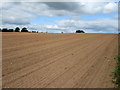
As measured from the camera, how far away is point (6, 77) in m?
7.55

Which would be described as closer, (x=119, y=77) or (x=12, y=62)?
(x=119, y=77)

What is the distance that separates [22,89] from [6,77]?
143cm

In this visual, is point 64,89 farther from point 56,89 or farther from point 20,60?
point 20,60

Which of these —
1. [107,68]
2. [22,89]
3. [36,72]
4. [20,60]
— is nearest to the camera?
[22,89]

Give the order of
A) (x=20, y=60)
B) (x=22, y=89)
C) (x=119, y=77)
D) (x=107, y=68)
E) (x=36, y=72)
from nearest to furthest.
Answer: (x=22, y=89), (x=119, y=77), (x=36, y=72), (x=107, y=68), (x=20, y=60)

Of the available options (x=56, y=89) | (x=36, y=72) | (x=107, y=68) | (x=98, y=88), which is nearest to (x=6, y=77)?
(x=36, y=72)

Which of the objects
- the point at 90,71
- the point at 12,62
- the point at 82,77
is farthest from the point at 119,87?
the point at 12,62

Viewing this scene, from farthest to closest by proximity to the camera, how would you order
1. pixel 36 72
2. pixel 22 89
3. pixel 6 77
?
pixel 36 72 → pixel 6 77 → pixel 22 89

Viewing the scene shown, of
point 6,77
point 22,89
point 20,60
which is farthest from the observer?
point 20,60

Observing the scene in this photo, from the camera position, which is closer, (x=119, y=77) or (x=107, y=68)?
(x=119, y=77)

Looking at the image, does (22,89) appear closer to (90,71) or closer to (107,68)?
(90,71)

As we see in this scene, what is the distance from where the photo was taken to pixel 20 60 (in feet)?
34.6

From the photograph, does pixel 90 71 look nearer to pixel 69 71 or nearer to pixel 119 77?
pixel 69 71

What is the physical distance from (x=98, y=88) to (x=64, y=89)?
126 cm
